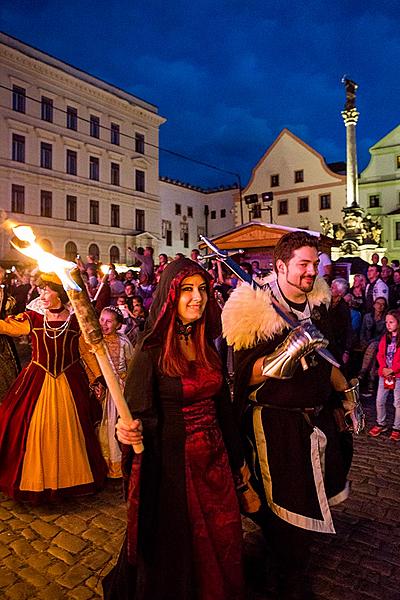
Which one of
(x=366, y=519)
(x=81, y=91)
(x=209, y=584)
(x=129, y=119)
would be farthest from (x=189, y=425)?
(x=129, y=119)

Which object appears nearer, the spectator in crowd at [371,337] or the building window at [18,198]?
the spectator in crowd at [371,337]

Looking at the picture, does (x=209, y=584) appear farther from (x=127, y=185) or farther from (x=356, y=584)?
(x=127, y=185)

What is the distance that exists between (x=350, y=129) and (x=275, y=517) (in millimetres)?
24355

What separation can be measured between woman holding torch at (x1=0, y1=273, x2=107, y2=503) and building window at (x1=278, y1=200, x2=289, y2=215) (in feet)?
128

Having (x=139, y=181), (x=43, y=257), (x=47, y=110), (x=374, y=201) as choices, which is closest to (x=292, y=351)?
(x=43, y=257)

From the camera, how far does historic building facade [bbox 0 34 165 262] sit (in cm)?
3200

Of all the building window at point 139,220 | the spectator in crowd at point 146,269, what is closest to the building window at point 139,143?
the building window at point 139,220

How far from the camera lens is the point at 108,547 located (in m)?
3.71

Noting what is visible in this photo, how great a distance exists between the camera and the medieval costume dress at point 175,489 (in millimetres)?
2518

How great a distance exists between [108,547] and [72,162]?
35.7 meters

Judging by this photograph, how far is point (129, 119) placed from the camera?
131ft

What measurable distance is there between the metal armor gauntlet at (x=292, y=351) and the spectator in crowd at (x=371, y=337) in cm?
639

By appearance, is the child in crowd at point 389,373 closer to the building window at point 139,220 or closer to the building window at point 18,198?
the building window at point 18,198

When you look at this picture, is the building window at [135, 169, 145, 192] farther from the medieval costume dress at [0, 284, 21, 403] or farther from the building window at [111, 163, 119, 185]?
the medieval costume dress at [0, 284, 21, 403]
